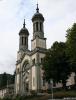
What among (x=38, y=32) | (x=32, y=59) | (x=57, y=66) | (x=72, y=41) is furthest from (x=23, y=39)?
(x=72, y=41)

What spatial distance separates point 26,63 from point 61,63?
23.6m

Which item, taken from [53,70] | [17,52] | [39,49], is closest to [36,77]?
[39,49]

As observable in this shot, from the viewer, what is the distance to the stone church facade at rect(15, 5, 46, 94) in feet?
244

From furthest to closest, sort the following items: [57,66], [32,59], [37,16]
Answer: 1. [37,16]
2. [32,59]
3. [57,66]

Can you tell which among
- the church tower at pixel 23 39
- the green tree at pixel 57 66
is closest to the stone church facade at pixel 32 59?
the church tower at pixel 23 39

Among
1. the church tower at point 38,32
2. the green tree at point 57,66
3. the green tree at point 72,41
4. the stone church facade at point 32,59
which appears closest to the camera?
the green tree at point 72,41

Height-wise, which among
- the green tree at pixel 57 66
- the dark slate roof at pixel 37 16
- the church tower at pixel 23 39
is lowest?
the green tree at pixel 57 66

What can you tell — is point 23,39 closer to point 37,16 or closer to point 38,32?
point 38,32

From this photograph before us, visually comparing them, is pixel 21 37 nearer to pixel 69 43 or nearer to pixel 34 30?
pixel 34 30

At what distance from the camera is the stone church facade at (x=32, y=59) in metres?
74.4

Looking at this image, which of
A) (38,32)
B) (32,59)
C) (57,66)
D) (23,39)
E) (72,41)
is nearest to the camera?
(72,41)

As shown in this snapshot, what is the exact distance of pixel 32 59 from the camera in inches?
3061

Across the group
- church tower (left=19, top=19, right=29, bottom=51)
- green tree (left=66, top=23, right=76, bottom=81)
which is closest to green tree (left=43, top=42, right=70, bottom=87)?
green tree (left=66, top=23, right=76, bottom=81)

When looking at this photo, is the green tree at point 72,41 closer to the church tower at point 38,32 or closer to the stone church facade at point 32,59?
the stone church facade at point 32,59
